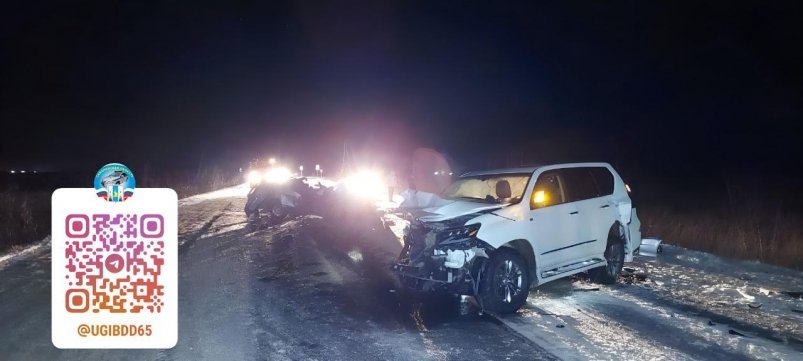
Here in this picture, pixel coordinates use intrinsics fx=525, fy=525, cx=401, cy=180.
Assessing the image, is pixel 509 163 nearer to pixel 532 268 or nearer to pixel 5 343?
pixel 532 268

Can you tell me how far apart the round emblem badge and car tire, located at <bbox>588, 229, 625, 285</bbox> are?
7127mm

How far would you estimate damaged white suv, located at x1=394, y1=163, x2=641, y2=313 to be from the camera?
270 inches

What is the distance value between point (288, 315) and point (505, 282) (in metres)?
2.82

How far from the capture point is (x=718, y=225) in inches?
575

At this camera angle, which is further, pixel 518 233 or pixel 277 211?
pixel 277 211

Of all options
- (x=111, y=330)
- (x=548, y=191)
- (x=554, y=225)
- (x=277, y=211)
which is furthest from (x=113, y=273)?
(x=277, y=211)

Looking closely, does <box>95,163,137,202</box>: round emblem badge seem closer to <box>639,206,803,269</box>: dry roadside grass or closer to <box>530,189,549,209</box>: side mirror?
<box>530,189,549,209</box>: side mirror

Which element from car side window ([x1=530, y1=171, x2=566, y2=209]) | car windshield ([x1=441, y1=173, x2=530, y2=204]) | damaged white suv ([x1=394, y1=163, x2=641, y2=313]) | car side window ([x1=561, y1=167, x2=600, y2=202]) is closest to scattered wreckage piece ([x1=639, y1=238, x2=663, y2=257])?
damaged white suv ([x1=394, y1=163, x2=641, y2=313])

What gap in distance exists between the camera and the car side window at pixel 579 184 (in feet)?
26.4

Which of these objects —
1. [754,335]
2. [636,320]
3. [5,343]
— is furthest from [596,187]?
[5,343]

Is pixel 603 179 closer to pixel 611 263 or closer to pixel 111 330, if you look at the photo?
pixel 611 263

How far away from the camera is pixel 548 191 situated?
305 inches

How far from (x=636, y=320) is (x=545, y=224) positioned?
1677 mm

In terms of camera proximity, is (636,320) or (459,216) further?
(459,216)
